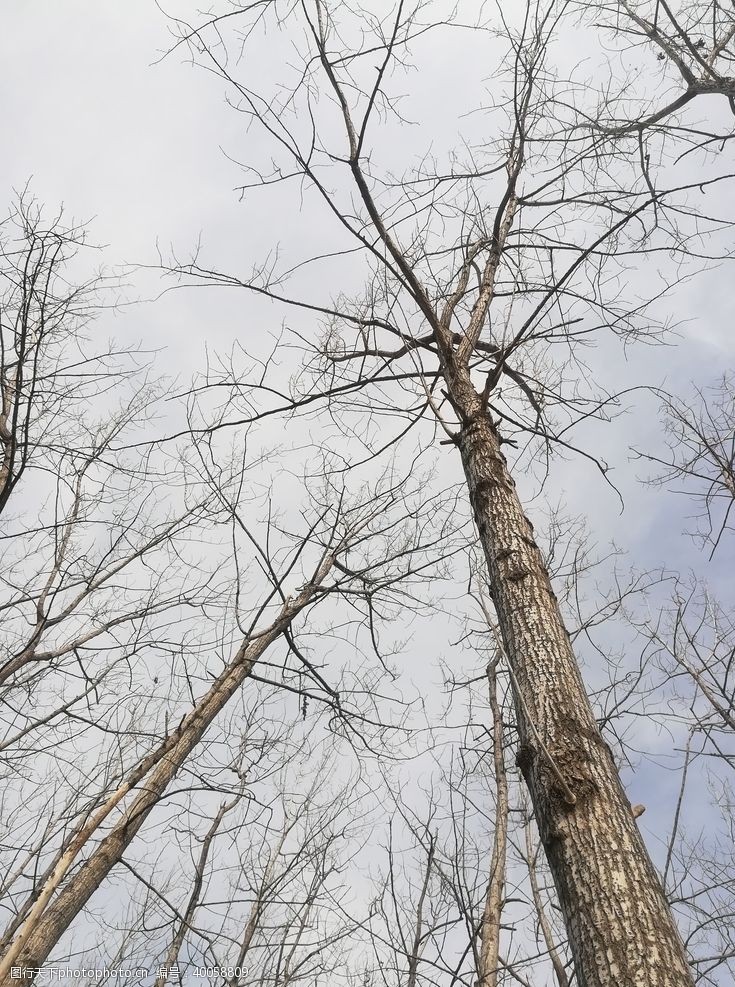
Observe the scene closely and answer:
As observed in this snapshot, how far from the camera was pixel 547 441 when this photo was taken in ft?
11.1

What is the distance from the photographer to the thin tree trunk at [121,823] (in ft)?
7.66

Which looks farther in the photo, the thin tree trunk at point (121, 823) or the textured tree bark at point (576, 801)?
the thin tree trunk at point (121, 823)

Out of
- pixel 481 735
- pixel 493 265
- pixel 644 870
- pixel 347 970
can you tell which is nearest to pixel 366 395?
pixel 493 265

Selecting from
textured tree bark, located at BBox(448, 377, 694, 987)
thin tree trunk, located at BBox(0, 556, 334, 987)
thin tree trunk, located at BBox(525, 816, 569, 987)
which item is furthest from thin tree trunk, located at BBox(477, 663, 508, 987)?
textured tree bark, located at BBox(448, 377, 694, 987)

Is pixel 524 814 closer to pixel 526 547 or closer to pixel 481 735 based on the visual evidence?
pixel 481 735

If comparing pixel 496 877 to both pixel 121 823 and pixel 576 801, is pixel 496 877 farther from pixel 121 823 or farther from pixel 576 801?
pixel 576 801

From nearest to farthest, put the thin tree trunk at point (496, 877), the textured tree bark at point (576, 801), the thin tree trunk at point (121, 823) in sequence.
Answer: the textured tree bark at point (576, 801), the thin tree trunk at point (121, 823), the thin tree trunk at point (496, 877)

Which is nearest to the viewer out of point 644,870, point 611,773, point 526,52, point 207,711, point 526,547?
point 644,870

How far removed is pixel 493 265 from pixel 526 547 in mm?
2340

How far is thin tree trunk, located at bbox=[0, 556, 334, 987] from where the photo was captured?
2.33 meters

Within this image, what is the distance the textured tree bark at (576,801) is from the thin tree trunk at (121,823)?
1686 mm

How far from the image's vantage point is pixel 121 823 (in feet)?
11.7

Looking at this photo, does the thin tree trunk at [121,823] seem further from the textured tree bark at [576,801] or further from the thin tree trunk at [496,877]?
the thin tree trunk at [496,877]

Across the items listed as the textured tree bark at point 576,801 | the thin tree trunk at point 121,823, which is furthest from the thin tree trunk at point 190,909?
the textured tree bark at point 576,801
